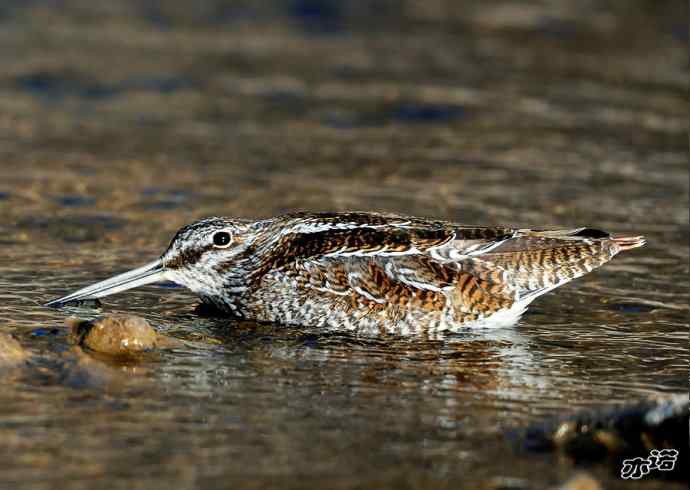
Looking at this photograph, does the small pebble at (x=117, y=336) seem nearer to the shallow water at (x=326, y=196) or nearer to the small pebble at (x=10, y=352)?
the shallow water at (x=326, y=196)

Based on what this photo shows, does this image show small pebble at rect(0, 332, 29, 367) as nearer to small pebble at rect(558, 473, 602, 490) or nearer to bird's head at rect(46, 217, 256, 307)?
bird's head at rect(46, 217, 256, 307)

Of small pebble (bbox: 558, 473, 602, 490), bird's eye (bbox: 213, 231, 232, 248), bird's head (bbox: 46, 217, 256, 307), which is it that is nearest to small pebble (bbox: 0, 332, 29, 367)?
bird's head (bbox: 46, 217, 256, 307)

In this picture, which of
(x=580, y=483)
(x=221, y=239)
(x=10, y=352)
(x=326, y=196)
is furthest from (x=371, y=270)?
(x=326, y=196)

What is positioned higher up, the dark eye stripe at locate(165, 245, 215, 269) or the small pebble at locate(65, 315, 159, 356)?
the dark eye stripe at locate(165, 245, 215, 269)

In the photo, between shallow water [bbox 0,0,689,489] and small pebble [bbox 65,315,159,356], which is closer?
shallow water [bbox 0,0,689,489]

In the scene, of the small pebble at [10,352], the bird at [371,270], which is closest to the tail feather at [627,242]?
Answer: the bird at [371,270]

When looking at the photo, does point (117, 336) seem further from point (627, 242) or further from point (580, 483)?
point (627, 242)

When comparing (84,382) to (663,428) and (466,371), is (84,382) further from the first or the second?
(663,428)

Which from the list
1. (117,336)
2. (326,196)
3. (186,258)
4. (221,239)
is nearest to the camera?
(117,336)
